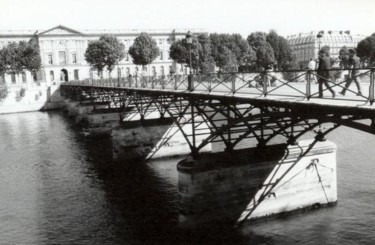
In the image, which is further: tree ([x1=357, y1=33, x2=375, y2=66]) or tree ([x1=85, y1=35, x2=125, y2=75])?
tree ([x1=85, y1=35, x2=125, y2=75])

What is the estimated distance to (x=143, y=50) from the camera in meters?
104

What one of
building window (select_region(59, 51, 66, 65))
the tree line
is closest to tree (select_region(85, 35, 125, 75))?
the tree line

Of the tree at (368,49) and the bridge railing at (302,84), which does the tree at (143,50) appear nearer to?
the tree at (368,49)

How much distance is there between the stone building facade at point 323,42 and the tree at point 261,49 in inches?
2818

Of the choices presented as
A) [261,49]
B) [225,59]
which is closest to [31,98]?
[225,59]

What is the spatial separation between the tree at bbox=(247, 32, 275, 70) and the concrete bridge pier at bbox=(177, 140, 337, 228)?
82590 mm

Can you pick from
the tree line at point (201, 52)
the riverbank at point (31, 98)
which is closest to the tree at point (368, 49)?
the tree line at point (201, 52)

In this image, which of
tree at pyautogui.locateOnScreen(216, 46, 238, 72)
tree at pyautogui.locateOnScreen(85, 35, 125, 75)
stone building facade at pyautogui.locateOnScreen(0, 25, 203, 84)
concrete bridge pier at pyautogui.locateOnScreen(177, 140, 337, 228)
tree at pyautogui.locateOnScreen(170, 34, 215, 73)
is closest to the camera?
concrete bridge pier at pyautogui.locateOnScreen(177, 140, 337, 228)

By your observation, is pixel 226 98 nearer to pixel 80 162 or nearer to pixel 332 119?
pixel 332 119

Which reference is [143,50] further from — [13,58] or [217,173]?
[217,173]

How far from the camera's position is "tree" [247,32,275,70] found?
106438mm

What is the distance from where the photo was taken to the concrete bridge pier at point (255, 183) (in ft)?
68.2

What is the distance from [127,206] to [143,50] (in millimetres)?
81611

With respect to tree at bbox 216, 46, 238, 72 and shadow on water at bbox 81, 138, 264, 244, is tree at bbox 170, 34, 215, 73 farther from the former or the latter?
shadow on water at bbox 81, 138, 264, 244
